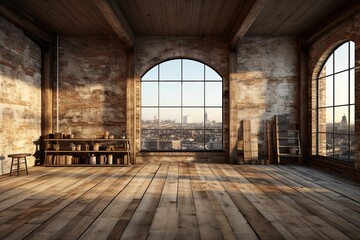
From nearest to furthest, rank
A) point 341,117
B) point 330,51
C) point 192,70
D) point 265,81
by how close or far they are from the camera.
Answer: point 330,51 → point 265,81 → point 192,70 → point 341,117

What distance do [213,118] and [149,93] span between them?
242 cm

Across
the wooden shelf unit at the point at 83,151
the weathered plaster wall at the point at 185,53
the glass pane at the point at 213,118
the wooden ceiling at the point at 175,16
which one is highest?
the wooden ceiling at the point at 175,16

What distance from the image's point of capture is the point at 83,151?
7422 millimetres

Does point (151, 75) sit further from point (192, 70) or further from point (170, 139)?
point (170, 139)

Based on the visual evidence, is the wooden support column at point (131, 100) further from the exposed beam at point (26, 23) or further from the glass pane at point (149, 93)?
the exposed beam at point (26, 23)

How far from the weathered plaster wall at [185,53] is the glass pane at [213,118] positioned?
0.92 feet

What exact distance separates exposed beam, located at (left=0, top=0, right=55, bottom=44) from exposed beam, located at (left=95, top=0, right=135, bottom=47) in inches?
95.0

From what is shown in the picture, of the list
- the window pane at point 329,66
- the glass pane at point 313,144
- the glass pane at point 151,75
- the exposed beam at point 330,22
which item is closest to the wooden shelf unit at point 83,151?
the glass pane at point 151,75

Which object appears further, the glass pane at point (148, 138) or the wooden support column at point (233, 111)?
the glass pane at point (148, 138)

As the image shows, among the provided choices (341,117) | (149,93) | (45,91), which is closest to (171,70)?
(149,93)

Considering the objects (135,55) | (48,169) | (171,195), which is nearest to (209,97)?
(135,55)

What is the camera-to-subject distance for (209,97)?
841cm

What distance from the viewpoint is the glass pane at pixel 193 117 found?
27.5 ft

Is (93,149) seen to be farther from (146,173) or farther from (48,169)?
(146,173)
